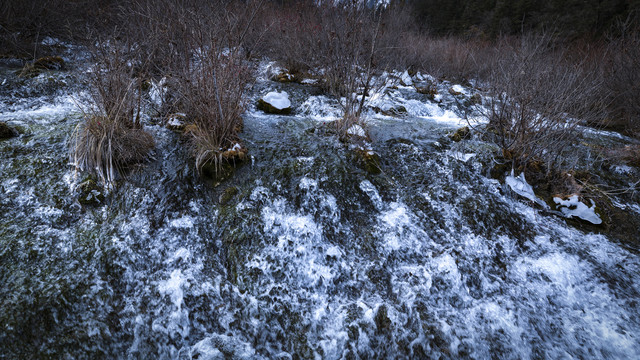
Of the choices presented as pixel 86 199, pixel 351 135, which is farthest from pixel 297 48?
pixel 86 199

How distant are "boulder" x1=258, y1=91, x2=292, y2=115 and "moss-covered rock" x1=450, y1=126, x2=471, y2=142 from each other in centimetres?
327

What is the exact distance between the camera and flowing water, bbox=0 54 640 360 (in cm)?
199

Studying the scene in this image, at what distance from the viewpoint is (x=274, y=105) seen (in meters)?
5.54

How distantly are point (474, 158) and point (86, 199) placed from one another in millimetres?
4989

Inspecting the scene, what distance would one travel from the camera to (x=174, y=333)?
197 centimetres

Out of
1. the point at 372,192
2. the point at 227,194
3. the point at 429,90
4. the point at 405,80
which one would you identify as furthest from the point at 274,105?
the point at 405,80

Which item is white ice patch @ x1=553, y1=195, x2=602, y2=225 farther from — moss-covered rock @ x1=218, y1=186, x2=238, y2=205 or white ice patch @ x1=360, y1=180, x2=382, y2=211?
moss-covered rock @ x1=218, y1=186, x2=238, y2=205

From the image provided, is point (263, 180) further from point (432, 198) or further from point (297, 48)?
point (297, 48)

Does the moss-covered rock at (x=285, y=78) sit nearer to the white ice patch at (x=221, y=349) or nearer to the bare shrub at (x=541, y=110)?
the bare shrub at (x=541, y=110)

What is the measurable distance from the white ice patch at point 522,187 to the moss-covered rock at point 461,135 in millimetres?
1416

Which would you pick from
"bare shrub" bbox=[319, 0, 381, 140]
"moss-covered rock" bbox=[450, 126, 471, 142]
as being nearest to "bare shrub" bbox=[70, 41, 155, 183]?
"bare shrub" bbox=[319, 0, 381, 140]

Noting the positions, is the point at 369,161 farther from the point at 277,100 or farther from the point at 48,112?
the point at 48,112


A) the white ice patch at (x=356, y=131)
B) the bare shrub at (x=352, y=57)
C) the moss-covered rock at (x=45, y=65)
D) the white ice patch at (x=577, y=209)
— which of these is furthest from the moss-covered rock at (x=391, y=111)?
the moss-covered rock at (x=45, y=65)

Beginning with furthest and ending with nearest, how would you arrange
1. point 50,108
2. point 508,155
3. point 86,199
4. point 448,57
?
1. point 448,57
2. point 50,108
3. point 508,155
4. point 86,199
